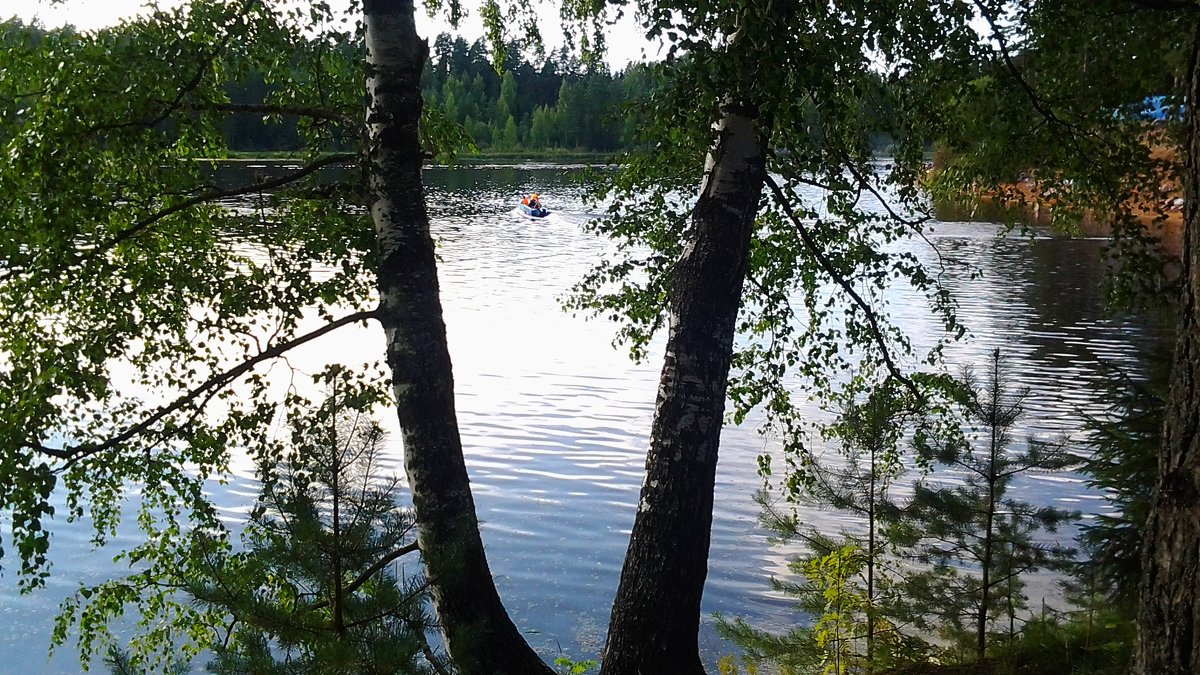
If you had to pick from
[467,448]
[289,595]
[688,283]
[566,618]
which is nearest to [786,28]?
[688,283]

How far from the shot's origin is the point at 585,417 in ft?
50.6

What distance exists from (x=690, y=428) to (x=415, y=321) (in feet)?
4.53

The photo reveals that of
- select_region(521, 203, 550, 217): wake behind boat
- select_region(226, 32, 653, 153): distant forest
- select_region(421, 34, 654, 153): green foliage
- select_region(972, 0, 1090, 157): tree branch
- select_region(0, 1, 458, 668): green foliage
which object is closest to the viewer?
select_region(0, 1, 458, 668): green foliage

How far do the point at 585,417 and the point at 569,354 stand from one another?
4272mm

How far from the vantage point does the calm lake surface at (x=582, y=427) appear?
9.69 m

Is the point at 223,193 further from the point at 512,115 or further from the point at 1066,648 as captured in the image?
the point at 512,115

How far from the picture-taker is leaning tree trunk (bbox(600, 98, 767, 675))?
4527 mm

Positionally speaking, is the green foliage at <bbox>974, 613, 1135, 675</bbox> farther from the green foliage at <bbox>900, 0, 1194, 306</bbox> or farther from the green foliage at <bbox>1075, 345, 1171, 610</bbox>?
the green foliage at <bbox>900, 0, 1194, 306</bbox>

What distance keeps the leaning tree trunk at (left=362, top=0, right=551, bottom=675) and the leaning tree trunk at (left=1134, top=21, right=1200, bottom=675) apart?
2.79 metres

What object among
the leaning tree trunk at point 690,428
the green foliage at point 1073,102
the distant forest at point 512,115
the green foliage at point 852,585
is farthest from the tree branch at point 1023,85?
the distant forest at point 512,115

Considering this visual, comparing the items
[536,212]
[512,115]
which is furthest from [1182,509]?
[512,115]

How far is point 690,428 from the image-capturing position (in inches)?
178

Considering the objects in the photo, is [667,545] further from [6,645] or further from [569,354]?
[569,354]

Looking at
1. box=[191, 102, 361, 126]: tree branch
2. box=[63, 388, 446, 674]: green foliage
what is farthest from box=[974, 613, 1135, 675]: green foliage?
box=[191, 102, 361, 126]: tree branch
